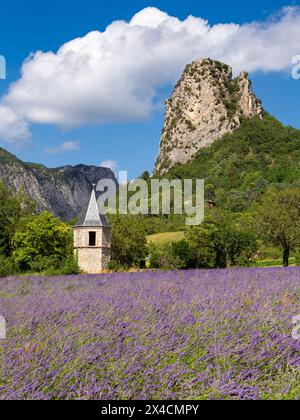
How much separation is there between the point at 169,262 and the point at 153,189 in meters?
69.8

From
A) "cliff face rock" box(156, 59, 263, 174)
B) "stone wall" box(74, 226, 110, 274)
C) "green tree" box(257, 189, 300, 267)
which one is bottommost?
"stone wall" box(74, 226, 110, 274)

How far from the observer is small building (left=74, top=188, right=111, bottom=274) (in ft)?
101

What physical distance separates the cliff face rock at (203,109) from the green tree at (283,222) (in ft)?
318

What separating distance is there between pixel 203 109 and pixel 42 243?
10804 cm

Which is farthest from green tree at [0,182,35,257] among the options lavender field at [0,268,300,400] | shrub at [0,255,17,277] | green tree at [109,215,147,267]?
lavender field at [0,268,300,400]

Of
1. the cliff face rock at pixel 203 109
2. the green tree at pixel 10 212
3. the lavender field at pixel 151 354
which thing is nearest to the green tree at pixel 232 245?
Result: the green tree at pixel 10 212

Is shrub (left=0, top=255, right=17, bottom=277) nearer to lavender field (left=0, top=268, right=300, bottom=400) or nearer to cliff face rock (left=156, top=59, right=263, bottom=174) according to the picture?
lavender field (left=0, top=268, right=300, bottom=400)

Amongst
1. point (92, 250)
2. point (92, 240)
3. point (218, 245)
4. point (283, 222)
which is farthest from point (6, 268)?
point (283, 222)

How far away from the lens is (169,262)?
3262cm

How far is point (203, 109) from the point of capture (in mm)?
133750

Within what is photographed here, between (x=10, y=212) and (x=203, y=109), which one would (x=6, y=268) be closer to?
(x=10, y=212)

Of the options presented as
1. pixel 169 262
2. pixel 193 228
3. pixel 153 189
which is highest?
pixel 153 189

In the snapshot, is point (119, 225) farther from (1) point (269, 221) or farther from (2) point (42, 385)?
(2) point (42, 385)
